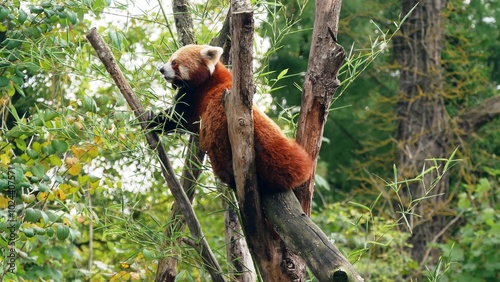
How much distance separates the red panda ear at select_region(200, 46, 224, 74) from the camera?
136 inches

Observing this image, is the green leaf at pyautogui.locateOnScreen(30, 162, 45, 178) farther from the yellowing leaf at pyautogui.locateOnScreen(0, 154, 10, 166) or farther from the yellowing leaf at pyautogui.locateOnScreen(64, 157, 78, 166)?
the yellowing leaf at pyautogui.locateOnScreen(64, 157, 78, 166)

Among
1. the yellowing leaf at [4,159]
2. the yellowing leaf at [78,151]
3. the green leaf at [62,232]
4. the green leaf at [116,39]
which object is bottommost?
the green leaf at [62,232]

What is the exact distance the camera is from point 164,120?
330 centimetres

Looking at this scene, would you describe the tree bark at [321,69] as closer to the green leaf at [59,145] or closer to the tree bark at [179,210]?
the tree bark at [179,210]

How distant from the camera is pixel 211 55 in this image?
3469 millimetres

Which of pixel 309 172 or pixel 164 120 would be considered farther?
pixel 164 120

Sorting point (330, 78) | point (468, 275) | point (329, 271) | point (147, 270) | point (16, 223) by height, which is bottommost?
point (468, 275)

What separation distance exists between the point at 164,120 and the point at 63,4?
72 centimetres

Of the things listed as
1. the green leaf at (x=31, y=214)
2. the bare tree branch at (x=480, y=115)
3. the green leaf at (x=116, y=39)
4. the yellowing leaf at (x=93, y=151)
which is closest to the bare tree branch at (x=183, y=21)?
the green leaf at (x=116, y=39)

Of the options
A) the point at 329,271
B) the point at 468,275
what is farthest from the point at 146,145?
the point at 468,275

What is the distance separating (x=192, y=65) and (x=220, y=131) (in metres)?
0.64

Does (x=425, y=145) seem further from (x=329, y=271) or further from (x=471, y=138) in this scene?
(x=329, y=271)

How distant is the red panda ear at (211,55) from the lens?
3.46 m

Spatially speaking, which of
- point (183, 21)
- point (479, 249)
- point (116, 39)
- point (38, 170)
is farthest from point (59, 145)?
point (479, 249)
